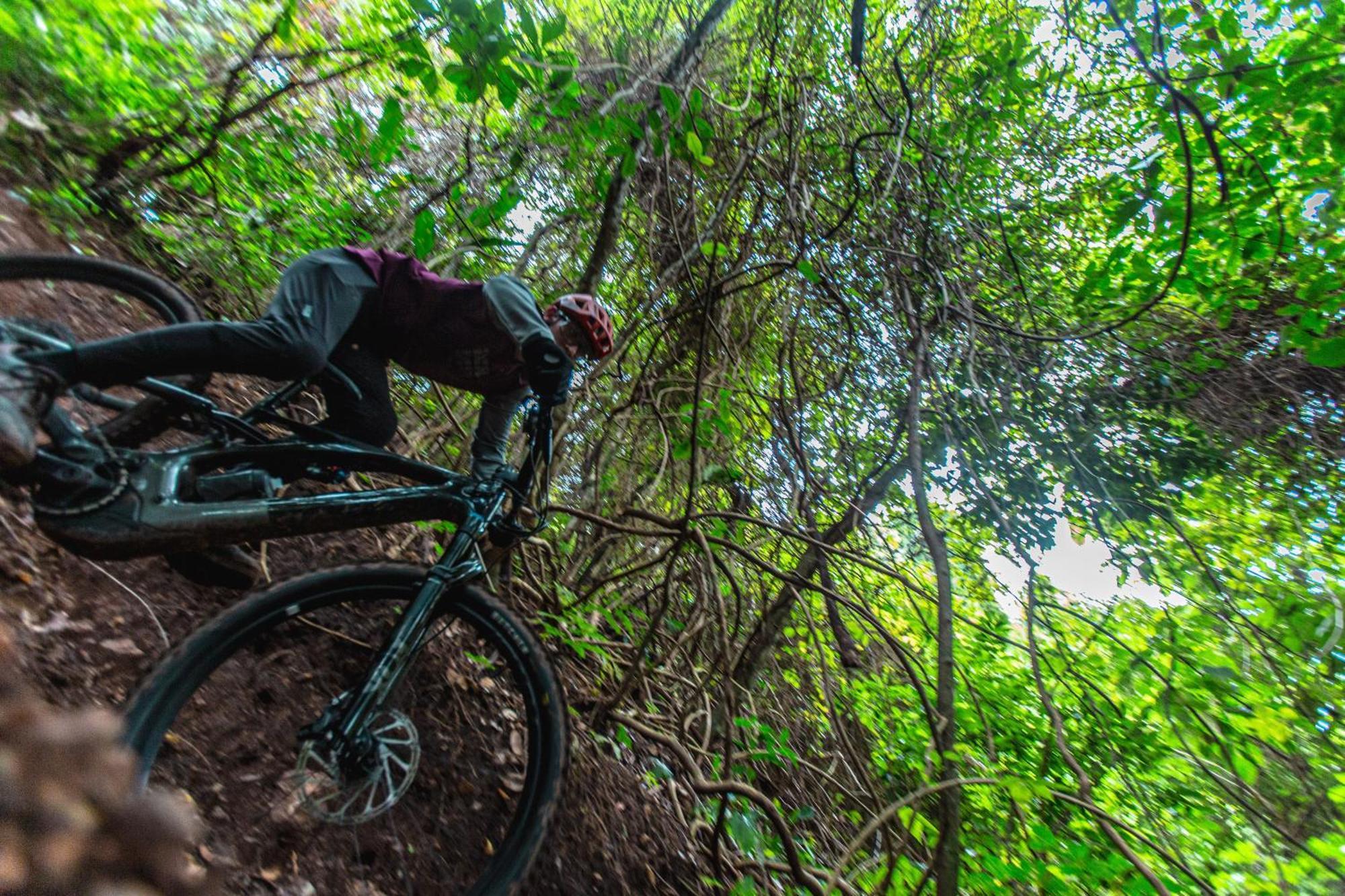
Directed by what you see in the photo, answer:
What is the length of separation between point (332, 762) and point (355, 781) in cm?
16

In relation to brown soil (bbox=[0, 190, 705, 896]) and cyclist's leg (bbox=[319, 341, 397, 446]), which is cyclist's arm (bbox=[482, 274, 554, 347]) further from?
brown soil (bbox=[0, 190, 705, 896])

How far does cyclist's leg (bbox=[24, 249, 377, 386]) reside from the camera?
199 centimetres

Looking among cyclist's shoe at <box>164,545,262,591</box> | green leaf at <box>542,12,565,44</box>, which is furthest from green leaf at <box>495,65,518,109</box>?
cyclist's shoe at <box>164,545,262,591</box>

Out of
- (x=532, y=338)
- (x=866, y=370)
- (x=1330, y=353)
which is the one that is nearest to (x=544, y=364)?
(x=532, y=338)

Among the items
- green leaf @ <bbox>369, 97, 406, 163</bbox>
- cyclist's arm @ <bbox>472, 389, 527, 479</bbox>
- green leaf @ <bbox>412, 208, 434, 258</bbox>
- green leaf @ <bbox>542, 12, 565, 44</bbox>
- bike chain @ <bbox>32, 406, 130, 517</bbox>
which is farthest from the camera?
green leaf @ <bbox>412, 208, 434, 258</bbox>

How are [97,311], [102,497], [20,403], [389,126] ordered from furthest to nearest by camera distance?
1. [97,311]
2. [389,126]
3. [102,497]
4. [20,403]

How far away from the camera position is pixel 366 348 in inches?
104

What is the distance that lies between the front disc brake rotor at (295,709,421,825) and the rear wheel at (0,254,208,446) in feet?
4.86

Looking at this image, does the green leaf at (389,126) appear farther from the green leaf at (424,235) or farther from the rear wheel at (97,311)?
the rear wheel at (97,311)

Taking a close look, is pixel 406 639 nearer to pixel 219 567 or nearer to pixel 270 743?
pixel 270 743

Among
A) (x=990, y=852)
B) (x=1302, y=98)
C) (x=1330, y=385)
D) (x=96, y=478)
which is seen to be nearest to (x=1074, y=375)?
(x=1330, y=385)

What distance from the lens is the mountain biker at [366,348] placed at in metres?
1.93

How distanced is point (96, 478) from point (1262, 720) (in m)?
3.69

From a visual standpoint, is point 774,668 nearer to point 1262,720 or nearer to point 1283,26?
point 1262,720
